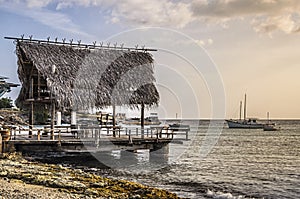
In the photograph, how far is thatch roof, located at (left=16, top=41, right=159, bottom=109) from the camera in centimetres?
2262

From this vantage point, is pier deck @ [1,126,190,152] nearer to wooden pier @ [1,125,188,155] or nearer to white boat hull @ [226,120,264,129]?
wooden pier @ [1,125,188,155]

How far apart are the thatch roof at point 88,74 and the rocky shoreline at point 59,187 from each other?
7.10 m

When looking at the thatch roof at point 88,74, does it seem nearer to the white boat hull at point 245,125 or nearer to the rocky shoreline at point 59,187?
the rocky shoreline at point 59,187

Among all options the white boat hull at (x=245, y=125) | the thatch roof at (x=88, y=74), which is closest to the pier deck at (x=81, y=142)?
the thatch roof at (x=88, y=74)

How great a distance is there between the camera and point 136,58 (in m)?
26.3

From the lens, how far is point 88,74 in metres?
24.0

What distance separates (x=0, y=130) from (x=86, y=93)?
4.93m

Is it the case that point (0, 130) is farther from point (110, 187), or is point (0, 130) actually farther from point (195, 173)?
point (195, 173)

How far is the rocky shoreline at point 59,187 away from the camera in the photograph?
459 inches

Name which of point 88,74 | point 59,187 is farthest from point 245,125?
point 59,187

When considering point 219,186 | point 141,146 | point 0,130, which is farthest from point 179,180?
point 0,130

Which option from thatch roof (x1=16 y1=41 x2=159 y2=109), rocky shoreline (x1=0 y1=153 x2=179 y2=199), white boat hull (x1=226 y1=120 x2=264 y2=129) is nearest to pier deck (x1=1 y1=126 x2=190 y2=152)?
thatch roof (x1=16 y1=41 x2=159 y2=109)

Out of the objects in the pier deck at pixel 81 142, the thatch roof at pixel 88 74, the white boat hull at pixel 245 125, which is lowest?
the white boat hull at pixel 245 125

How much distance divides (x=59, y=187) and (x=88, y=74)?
11.7 m
